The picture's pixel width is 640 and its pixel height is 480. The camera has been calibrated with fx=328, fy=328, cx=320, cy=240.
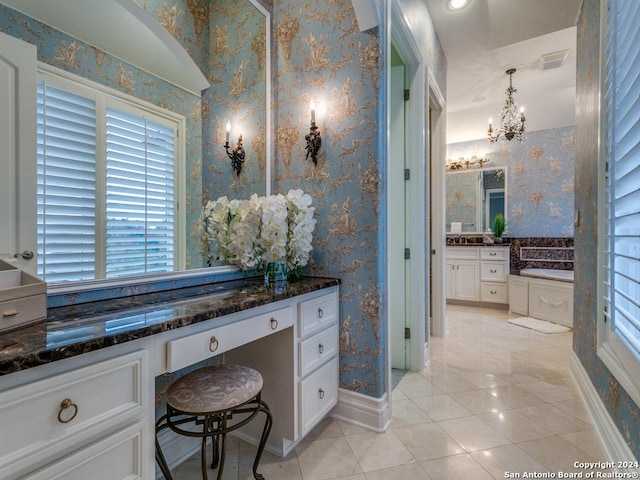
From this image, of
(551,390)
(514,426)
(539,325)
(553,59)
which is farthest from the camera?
(539,325)

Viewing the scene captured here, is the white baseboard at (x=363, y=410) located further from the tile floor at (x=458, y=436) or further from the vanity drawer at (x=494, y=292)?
the vanity drawer at (x=494, y=292)

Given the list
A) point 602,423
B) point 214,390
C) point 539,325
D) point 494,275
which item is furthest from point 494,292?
point 214,390

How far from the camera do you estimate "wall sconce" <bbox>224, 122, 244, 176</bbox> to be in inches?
69.4

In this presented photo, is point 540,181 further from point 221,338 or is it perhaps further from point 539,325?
point 221,338

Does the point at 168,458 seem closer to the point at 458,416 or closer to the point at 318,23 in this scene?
the point at 458,416

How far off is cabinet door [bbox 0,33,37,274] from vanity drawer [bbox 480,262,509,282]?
15.8 feet

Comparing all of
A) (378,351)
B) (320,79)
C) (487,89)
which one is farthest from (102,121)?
(487,89)

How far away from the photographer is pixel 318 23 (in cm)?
188

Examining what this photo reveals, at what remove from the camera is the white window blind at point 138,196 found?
1.18 metres

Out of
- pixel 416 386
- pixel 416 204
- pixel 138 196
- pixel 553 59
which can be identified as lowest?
pixel 416 386

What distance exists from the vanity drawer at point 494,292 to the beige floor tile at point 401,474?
3675mm

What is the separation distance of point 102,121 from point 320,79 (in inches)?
46.0

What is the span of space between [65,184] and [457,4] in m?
2.95

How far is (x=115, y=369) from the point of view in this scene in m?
0.82
